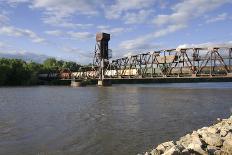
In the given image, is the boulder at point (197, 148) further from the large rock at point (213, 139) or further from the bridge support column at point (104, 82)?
the bridge support column at point (104, 82)

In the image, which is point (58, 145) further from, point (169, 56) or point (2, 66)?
point (2, 66)

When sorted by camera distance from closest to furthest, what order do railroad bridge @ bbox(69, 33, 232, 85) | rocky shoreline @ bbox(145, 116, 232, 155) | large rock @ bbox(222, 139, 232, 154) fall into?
1. rocky shoreline @ bbox(145, 116, 232, 155)
2. large rock @ bbox(222, 139, 232, 154)
3. railroad bridge @ bbox(69, 33, 232, 85)

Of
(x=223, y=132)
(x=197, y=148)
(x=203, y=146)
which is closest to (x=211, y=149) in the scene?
(x=203, y=146)

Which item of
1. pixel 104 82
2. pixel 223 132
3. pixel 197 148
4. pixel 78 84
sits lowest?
pixel 78 84

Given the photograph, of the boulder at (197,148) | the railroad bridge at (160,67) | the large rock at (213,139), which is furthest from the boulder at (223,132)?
the railroad bridge at (160,67)

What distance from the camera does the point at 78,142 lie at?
99.1 feet

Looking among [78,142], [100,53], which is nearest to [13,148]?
[78,142]

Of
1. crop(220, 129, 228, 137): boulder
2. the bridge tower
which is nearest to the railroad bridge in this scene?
the bridge tower

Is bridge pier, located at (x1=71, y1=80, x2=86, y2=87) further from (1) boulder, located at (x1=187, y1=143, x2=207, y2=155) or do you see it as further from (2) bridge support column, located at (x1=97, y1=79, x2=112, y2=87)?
(1) boulder, located at (x1=187, y1=143, x2=207, y2=155)

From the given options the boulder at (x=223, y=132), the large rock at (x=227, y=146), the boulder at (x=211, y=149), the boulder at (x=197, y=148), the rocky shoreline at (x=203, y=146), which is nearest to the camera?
the rocky shoreline at (x=203, y=146)

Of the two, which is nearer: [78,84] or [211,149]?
[211,149]

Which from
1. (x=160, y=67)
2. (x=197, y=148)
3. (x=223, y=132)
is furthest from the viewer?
(x=160, y=67)

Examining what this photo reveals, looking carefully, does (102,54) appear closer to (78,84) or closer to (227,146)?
(78,84)

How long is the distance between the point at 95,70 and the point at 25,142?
169 meters
